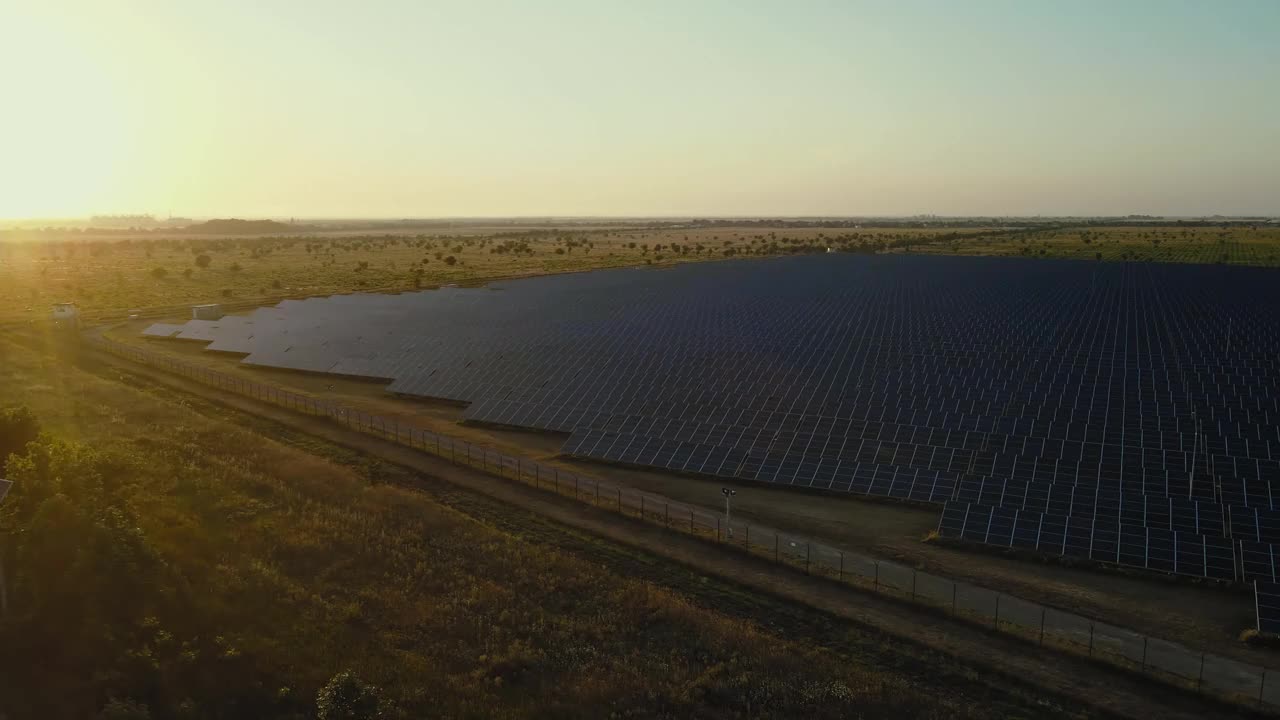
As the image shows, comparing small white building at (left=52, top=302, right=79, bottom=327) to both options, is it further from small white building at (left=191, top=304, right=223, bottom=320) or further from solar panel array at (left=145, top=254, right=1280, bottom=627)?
solar panel array at (left=145, top=254, right=1280, bottom=627)

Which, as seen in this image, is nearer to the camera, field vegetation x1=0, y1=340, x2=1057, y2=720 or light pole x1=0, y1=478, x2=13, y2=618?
field vegetation x1=0, y1=340, x2=1057, y2=720

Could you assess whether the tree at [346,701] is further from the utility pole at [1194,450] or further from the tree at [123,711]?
the utility pole at [1194,450]

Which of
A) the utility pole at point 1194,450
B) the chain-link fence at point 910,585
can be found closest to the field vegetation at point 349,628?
the chain-link fence at point 910,585

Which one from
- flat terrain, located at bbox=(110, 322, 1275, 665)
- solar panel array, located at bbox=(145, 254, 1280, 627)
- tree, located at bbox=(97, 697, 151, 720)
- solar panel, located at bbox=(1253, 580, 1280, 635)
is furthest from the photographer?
solar panel array, located at bbox=(145, 254, 1280, 627)

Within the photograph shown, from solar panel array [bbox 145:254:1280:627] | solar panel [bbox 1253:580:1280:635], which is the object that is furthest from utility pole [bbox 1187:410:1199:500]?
solar panel [bbox 1253:580:1280:635]

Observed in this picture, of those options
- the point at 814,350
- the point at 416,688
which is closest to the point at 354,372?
the point at 814,350

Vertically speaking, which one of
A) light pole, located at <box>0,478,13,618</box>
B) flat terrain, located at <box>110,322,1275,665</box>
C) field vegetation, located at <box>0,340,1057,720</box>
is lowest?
flat terrain, located at <box>110,322,1275,665</box>
